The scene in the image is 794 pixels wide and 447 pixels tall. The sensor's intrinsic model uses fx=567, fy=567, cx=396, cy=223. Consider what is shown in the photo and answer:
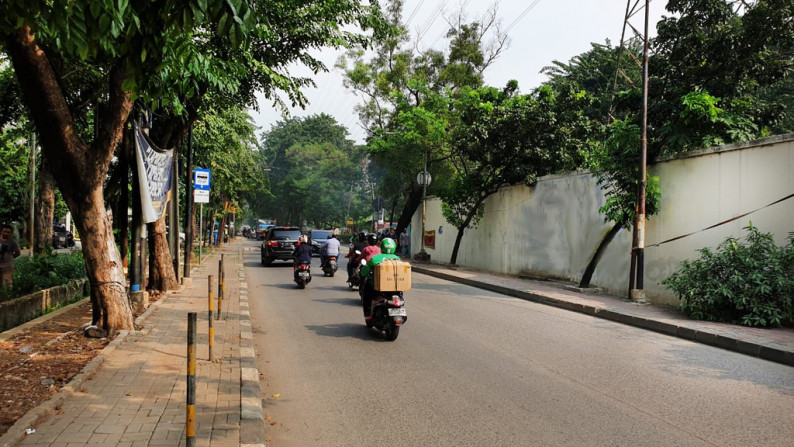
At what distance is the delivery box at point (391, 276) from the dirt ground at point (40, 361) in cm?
368

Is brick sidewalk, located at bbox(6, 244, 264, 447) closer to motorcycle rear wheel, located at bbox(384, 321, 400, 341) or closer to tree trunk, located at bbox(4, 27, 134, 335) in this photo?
tree trunk, located at bbox(4, 27, 134, 335)

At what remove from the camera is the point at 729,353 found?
8141 millimetres

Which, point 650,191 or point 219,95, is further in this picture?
point 650,191

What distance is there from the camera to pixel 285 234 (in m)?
23.9

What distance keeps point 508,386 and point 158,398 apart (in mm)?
3428

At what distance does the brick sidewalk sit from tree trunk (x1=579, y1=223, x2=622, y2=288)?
32.1 feet

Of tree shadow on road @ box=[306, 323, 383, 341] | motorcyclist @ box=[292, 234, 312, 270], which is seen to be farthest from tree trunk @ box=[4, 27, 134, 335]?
motorcyclist @ box=[292, 234, 312, 270]

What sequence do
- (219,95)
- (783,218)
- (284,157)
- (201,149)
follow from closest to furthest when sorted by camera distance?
(783,218) → (219,95) → (201,149) → (284,157)

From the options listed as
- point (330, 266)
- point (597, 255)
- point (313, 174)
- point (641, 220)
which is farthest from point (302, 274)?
point (313, 174)

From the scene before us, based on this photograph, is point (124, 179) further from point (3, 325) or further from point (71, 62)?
point (3, 325)

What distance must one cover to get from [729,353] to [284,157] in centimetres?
7119

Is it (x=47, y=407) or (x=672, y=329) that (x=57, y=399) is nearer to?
(x=47, y=407)

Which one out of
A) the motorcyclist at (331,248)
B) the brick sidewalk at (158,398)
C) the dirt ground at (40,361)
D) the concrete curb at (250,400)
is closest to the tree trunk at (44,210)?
the motorcyclist at (331,248)

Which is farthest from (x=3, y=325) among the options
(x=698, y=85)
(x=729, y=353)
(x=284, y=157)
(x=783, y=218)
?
(x=284, y=157)
